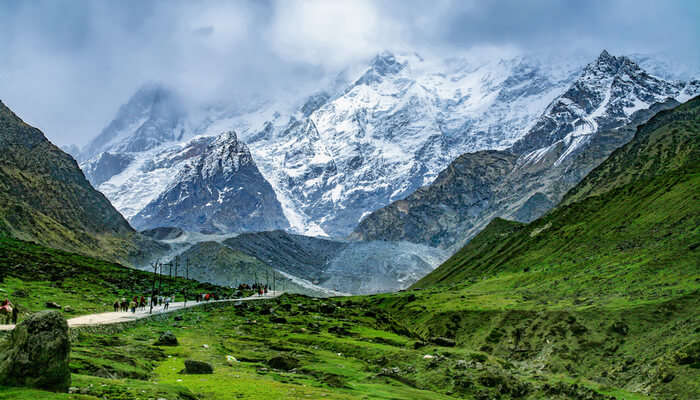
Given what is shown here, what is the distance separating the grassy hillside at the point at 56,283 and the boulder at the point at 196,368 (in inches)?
1457

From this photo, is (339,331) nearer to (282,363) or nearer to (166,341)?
(166,341)

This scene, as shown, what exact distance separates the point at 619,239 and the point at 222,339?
356ft

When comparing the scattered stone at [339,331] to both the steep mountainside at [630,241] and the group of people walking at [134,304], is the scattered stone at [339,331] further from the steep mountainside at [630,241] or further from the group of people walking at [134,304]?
the steep mountainside at [630,241]

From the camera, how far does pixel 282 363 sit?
176 ft

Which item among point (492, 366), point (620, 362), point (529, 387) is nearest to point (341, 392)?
point (529, 387)

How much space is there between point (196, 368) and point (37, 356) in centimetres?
1689

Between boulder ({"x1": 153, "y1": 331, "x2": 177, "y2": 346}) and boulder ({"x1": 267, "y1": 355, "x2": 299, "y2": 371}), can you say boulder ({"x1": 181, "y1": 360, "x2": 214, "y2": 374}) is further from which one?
boulder ({"x1": 153, "y1": 331, "x2": 177, "y2": 346})

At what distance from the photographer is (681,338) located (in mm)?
67250

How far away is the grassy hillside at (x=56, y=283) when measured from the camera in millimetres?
88750

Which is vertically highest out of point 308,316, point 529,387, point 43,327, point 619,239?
point 619,239

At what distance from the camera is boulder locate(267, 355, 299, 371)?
174 ft

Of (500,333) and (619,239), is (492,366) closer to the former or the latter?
(500,333)

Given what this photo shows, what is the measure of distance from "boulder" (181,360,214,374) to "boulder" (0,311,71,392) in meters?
15.2

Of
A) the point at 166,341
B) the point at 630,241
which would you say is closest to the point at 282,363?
the point at 166,341
